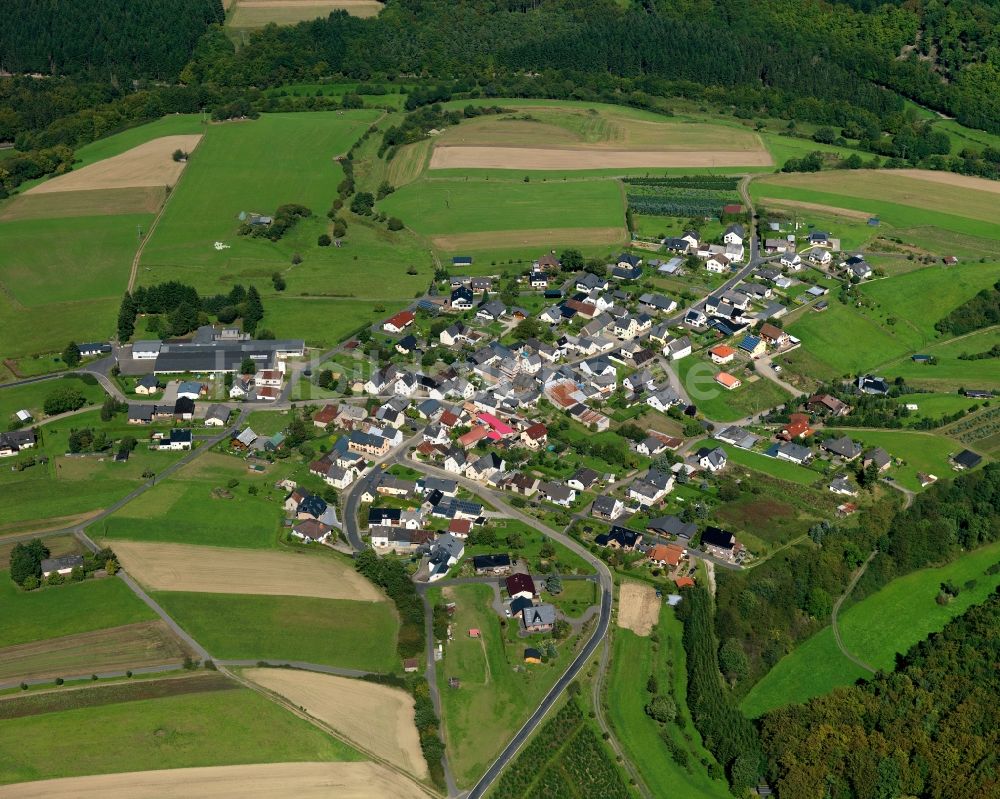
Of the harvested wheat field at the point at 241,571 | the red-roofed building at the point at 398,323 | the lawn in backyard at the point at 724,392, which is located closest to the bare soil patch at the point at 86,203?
the red-roofed building at the point at 398,323

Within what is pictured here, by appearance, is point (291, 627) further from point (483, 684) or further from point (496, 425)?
point (496, 425)

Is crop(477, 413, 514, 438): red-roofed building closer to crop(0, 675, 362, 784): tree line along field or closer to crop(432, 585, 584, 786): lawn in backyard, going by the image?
crop(432, 585, 584, 786): lawn in backyard

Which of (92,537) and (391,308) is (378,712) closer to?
(92,537)

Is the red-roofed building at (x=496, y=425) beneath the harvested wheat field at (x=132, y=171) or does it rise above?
beneath

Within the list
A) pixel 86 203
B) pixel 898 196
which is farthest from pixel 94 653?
pixel 898 196

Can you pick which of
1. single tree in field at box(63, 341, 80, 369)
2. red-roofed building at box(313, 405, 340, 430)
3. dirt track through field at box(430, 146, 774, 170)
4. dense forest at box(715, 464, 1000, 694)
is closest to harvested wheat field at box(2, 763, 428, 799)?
dense forest at box(715, 464, 1000, 694)

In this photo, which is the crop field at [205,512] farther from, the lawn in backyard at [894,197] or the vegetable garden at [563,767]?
the lawn in backyard at [894,197]

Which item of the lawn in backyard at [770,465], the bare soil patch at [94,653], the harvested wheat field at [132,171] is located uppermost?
the harvested wheat field at [132,171]
